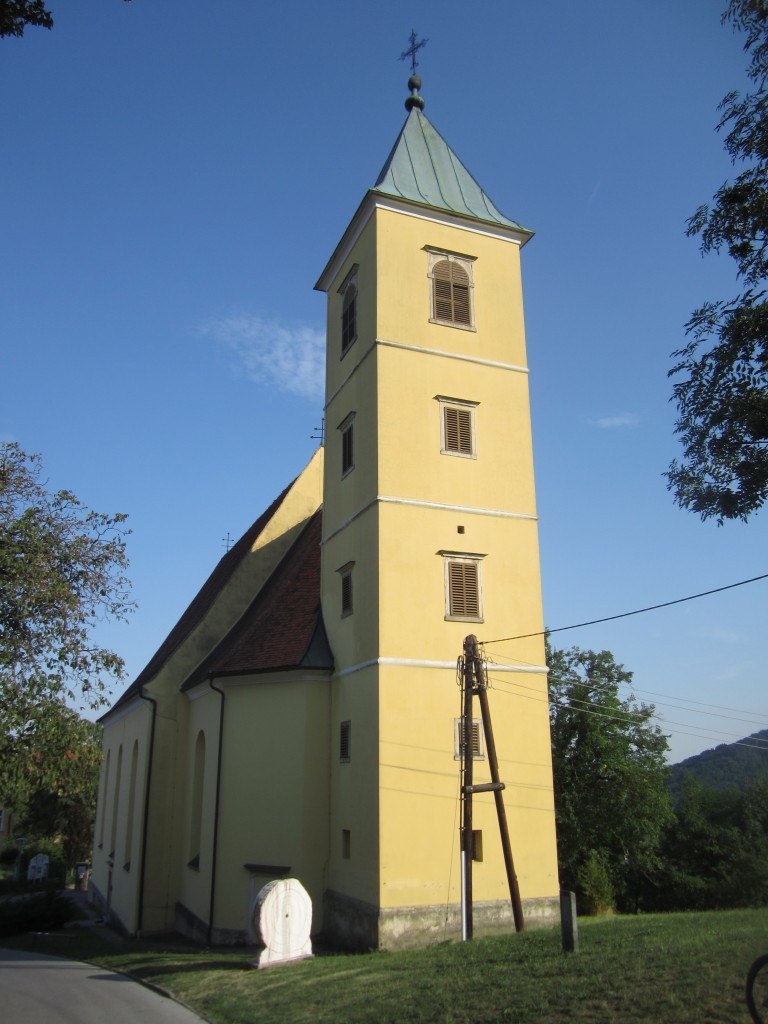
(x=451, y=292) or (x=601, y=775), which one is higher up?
(x=451, y=292)

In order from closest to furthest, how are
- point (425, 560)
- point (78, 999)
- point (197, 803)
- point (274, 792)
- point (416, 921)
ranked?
point (78, 999) → point (416, 921) → point (425, 560) → point (274, 792) → point (197, 803)

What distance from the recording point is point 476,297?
1938cm

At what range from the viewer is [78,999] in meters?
12.6

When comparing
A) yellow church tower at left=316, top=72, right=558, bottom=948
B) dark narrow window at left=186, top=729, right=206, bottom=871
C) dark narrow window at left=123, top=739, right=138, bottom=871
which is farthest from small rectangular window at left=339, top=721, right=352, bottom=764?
dark narrow window at left=123, top=739, right=138, bottom=871

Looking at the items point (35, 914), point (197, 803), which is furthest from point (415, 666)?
point (35, 914)

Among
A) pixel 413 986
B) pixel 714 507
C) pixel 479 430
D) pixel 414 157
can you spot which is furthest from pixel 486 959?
pixel 414 157

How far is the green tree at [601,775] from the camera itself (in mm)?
32688

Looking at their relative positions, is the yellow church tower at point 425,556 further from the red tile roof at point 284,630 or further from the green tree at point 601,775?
the green tree at point 601,775

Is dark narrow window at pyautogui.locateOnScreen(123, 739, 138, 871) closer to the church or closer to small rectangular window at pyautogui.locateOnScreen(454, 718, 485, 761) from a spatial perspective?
the church

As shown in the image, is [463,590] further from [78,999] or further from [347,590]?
[78,999]

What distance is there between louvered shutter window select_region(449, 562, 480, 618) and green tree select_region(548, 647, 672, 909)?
59.2 feet

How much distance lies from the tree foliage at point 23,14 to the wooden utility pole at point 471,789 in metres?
10.5

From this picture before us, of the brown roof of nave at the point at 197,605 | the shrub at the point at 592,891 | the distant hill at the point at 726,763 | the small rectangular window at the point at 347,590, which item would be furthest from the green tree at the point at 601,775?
the distant hill at the point at 726,763

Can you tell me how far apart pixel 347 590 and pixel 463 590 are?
2594mm
